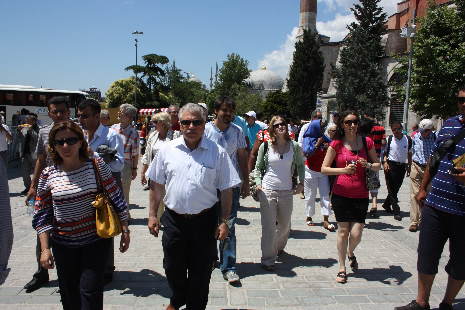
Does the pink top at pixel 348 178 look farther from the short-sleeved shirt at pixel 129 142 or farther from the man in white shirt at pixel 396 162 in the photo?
the man in white shirt at pixel 396 162

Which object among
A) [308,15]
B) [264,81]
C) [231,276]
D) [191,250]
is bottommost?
[231,276]

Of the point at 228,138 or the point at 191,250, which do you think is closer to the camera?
the point at 191,250

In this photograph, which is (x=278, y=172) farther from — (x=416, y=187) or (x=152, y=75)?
(x=152, y=75)

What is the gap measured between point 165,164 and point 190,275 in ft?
3.25

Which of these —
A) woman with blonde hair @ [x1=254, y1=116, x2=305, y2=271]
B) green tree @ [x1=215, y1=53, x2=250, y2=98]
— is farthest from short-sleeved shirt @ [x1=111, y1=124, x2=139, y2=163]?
green tree @ [x1=215, y1=53, x2=250, y2=98]

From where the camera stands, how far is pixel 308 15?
178 ft

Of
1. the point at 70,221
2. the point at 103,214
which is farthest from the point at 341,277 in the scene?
the point at 70,221

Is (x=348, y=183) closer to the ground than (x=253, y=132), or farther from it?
closer to the ground

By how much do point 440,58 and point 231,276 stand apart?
21.7 m

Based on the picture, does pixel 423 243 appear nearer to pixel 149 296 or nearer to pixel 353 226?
pixel 353 226

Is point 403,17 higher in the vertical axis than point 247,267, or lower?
higher

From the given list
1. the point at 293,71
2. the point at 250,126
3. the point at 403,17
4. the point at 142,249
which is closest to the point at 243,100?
the point at 293,71

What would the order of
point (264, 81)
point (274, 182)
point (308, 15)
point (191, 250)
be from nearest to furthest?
point (191, 250), point (274, 182), point (308, 15), point (264, 81)

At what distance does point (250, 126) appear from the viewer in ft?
32.3
